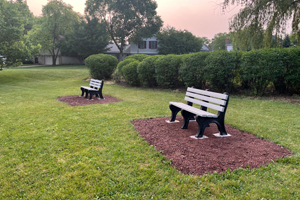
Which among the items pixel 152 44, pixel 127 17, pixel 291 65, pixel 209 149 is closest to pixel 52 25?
pixel 127 17

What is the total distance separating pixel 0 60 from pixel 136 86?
10.6 meters

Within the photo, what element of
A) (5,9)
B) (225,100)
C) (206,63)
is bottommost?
(225,100)

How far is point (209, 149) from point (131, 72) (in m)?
10.4

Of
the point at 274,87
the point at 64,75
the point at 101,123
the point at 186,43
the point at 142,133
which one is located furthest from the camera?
the point at 186,43

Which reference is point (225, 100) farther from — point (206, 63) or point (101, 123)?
point (206, 63)

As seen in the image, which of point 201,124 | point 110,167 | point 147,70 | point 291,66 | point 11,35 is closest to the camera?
point 110,167

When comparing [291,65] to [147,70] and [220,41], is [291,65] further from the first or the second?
[220,41]

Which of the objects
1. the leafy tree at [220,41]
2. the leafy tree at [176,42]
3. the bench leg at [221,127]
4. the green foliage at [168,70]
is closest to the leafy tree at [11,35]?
the green foliage at [168,70]

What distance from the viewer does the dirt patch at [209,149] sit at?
10.5 ft

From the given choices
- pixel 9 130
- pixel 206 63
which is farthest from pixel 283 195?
pixel 206 63

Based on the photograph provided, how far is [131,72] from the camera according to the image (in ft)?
44.5

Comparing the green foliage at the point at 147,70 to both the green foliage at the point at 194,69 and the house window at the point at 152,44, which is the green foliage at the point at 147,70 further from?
the house window at the point at 152,44

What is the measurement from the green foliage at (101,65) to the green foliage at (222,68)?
931 cm

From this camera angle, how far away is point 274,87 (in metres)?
9.45
